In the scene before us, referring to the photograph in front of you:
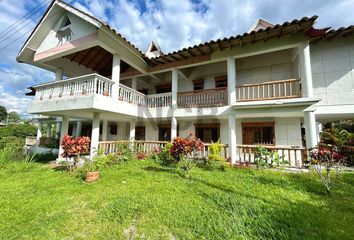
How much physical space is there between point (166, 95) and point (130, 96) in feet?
7.24

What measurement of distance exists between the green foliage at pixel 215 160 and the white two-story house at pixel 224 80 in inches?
37.0

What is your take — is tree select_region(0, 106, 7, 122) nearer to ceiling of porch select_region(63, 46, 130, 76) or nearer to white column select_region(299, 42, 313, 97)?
ceiling of porch select_region(63, 46, 130, 76)

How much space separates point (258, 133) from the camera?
1007 centimetres

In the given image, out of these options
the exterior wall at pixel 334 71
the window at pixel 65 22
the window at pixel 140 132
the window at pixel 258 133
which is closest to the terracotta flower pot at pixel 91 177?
the window at pixel 140 132

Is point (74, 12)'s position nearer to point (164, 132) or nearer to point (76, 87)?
point (76, 87)

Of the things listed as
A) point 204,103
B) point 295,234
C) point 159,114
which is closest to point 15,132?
point 159,114

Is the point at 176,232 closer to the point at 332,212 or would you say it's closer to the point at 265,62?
the point at 332,212

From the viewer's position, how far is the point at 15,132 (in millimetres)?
20688

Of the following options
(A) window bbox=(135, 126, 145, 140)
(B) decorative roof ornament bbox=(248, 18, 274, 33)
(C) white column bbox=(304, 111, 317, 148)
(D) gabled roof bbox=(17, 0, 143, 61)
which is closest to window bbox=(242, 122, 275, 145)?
(C) white column bbox=(304, 111, 317, 148)

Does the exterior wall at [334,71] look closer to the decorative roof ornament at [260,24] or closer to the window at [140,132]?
the decorative roof ornament at [260,24]

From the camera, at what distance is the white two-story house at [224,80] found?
7.84 metres

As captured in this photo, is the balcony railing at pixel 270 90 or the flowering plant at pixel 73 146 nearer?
the flowering plant at pixel 73 146

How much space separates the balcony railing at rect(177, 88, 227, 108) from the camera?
378 inches

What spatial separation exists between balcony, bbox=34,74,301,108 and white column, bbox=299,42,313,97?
36cm
